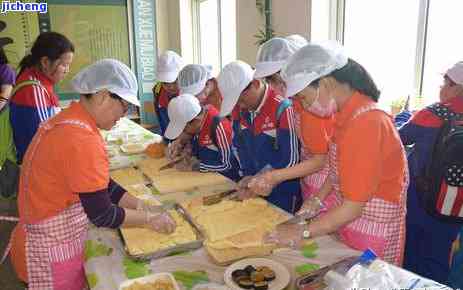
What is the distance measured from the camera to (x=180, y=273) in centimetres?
122

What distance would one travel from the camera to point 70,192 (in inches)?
53.2

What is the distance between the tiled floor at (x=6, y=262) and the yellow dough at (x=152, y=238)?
1.75 metres

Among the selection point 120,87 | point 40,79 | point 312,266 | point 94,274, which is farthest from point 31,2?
point 312,266

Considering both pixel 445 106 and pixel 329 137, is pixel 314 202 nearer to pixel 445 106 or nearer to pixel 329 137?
pixel 329 137

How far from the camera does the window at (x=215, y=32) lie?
524cm

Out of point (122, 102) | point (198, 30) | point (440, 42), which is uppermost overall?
point (198, 30)

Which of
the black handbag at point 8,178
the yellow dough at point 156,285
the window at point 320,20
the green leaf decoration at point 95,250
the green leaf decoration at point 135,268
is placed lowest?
the black handbag at point 8,178

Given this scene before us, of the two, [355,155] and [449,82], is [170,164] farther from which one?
[449,82]

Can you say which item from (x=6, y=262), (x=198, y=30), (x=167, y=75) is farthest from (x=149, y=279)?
(x=198, y=30)

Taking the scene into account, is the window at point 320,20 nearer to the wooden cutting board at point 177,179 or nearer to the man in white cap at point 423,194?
the man in white cap at point 423,194

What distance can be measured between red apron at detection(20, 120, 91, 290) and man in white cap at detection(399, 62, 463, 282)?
5.37ft

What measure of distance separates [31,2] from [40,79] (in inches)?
127

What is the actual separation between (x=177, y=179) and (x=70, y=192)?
83cm

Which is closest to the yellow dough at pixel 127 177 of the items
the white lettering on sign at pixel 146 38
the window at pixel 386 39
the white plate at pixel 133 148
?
the white plate at pixel 133 148
